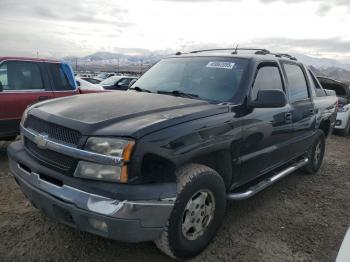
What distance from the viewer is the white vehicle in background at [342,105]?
10.7 metres

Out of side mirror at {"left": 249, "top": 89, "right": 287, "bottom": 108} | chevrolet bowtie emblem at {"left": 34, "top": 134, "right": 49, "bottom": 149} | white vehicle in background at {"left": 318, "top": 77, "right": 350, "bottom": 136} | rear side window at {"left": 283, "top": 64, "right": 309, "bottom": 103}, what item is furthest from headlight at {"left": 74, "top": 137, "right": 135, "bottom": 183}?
white vehicle in background at {"left": 318, "top": 77, "right": 350, "bottom": 136}

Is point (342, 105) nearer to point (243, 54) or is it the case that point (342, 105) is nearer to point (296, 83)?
point (296, 83)

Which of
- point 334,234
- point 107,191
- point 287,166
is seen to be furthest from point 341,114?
point 107,191

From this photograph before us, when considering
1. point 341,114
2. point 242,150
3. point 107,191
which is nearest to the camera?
point 107,191

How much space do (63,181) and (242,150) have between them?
5.71 feet

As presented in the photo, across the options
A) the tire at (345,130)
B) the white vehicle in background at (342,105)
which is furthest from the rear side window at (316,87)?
the tire at (345,130)

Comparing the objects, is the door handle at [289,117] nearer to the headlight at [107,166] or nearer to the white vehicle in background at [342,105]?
the headlight at [107,166]

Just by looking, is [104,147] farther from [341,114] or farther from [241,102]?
[341,114]

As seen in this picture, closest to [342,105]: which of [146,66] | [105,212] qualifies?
[105,212]

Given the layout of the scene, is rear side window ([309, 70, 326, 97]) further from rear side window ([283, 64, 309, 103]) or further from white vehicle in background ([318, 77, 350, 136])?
white vehicle in background ([318, 77, 350, 136])

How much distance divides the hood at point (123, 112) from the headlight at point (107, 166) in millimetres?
61

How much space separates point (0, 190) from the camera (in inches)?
185

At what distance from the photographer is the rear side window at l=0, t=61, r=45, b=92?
6.25 meters

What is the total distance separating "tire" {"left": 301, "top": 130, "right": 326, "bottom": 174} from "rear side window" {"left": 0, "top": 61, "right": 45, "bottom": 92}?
4.55 m
